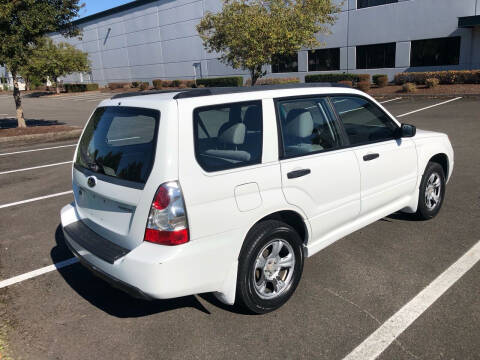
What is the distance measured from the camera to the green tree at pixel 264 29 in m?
18.8

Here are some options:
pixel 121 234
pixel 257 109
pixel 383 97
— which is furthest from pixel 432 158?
pixel 383 97

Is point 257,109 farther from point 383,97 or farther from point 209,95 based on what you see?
point 383,97

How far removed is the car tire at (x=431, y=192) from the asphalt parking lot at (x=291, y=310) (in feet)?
0.45

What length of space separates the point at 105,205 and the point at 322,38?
1151 inches

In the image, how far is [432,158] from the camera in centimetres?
508

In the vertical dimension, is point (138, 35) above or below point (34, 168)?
above

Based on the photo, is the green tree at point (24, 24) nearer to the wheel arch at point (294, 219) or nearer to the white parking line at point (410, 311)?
the wheel arch at point (294, 219)

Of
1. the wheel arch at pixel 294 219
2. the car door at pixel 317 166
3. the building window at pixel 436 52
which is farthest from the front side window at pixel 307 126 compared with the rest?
the building window at pixel 436 52

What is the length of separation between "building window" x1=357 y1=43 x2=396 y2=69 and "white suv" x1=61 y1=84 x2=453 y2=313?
82.5 feet

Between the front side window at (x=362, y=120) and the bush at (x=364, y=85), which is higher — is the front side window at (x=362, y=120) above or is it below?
above

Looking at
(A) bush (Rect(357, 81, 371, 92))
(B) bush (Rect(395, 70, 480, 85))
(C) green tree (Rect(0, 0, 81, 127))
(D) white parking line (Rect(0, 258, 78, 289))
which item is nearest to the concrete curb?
(C) green tree (Rect(0, 0, 81, 127))

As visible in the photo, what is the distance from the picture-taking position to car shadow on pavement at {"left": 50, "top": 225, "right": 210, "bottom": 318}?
3.49m

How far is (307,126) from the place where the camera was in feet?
12.2

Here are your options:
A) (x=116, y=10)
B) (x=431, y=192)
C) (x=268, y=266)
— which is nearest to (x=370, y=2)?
(x=431, y=192)
